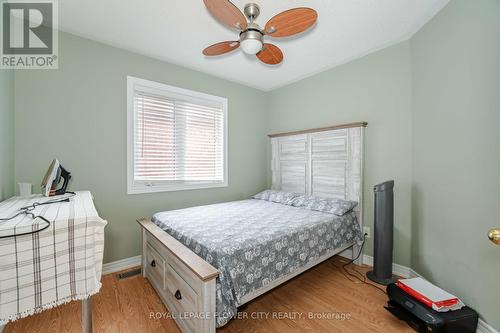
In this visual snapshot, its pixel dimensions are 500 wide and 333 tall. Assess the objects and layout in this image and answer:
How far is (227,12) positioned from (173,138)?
1.83 metres

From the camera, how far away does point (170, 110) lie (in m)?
2.82

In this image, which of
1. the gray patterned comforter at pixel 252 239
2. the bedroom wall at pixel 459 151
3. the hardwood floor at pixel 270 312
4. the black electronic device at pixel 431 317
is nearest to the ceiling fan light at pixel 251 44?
the gray patterned comforter at pixel 252 239

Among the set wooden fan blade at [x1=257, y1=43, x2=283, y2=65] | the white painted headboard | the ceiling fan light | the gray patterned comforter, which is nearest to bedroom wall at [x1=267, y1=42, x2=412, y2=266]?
the white painted headboard

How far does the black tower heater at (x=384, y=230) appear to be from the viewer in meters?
2.14

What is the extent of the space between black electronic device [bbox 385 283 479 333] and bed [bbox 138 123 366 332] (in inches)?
27.9

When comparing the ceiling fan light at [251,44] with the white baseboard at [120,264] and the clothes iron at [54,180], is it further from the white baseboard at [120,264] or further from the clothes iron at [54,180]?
the white baseboard at [120,264]

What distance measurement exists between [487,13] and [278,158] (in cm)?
264

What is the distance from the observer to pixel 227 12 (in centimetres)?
142

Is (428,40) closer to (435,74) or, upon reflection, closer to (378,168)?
(435,74)

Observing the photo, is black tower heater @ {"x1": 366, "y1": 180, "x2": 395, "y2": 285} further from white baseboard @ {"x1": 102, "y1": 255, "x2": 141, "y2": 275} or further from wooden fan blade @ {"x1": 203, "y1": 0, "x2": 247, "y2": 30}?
white baseboard @ {"x1": 102, "y1": 255, "x2": 141, "y2": 275}

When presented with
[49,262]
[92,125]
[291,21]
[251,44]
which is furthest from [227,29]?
[49,262]

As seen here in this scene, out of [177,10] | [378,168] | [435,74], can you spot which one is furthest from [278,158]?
[177,10]

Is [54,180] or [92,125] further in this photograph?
[92,125]

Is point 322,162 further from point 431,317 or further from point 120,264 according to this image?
point 120,264
